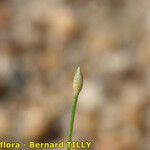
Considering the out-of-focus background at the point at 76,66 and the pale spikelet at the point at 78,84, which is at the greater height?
the pale spikelet at the point at 78,84

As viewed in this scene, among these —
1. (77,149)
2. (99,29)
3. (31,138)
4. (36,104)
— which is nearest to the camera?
(77,149)

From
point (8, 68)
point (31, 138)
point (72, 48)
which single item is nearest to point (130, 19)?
point (72, 48)

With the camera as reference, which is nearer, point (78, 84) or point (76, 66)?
point (78, 84)

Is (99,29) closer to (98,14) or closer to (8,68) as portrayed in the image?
(98,14)

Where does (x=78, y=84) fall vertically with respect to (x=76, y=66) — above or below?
above

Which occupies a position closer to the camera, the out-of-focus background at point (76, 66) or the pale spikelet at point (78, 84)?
the pale spikelet at point (78, 84)

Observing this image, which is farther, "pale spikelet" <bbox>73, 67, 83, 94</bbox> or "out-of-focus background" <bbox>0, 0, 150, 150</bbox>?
"out-of-focus background" <bbox>0, 0, 150, 150</bbox>

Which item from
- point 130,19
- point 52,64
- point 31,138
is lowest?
point 31,138

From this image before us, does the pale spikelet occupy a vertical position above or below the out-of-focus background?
above
